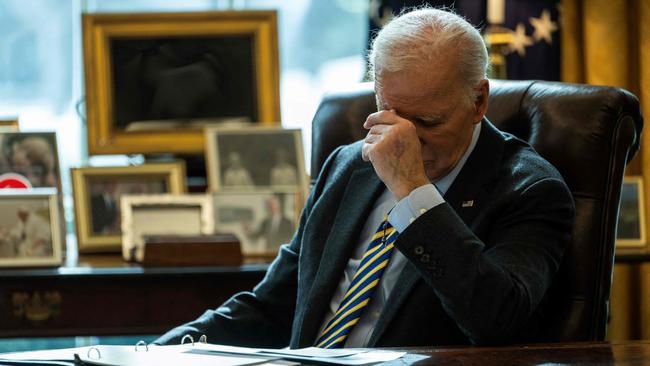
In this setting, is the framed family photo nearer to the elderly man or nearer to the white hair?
the elderly man

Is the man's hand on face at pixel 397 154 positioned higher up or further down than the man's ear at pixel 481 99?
further down

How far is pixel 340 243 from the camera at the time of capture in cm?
216

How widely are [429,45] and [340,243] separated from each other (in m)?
0.44

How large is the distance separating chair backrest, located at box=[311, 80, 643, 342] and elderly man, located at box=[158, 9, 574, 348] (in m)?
0.07

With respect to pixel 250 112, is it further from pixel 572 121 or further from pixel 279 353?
pixel 279 353

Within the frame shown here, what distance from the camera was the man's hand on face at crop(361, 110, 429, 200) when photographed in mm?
1914

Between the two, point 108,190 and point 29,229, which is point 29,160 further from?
point 29,229

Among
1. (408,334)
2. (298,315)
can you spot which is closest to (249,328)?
(298,315)

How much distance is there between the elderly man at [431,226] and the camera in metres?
1.82

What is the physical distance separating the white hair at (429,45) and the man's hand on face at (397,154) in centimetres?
11

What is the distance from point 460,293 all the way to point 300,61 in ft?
9.47

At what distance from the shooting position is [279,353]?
5.19 feet

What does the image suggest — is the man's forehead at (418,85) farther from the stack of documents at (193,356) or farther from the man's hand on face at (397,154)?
the stack of documents at (193,356)

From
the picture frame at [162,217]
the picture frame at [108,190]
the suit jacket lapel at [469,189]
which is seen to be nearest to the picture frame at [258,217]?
the picture frame at [162,217]
